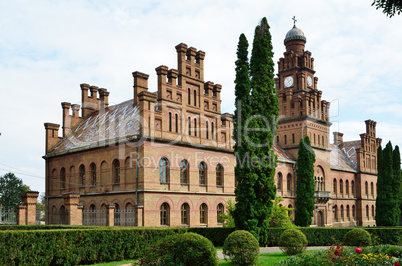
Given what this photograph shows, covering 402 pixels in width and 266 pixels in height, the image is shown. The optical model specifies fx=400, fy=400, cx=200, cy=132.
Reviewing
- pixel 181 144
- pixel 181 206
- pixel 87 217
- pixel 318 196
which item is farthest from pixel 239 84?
pixel 318 196

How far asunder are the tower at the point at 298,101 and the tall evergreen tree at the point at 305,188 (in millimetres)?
6500

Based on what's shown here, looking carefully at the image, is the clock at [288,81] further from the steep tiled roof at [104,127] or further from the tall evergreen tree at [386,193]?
the steep tiled roof at [104,127]

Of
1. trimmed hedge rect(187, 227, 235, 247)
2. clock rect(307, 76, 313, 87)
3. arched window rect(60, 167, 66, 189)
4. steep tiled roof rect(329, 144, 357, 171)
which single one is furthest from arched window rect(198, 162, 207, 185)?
steep tiled roof rect(329, 144, 357, 171)

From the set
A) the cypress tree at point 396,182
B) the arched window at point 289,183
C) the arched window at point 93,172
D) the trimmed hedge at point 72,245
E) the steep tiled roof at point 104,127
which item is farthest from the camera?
the arched window at point 289,183

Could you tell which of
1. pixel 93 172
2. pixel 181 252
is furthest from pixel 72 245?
pixel 93 172

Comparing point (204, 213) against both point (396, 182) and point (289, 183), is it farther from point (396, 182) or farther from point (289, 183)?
point (396, 182)

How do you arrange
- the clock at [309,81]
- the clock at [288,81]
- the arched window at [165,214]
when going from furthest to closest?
the clock at [309,81], the clock at [288,81], the arched window at [165,214]

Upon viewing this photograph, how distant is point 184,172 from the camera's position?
3266 centimetres

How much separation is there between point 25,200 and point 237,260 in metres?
16.5

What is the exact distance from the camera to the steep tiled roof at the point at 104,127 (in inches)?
1262

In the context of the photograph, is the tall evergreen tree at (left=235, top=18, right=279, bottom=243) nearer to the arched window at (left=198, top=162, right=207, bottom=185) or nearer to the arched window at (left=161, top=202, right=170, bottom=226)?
the arched window at (left=161, top=202, right=170, bottom=226)

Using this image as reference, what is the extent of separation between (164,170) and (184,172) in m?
2.29

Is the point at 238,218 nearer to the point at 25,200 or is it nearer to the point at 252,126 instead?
the point at 252,126

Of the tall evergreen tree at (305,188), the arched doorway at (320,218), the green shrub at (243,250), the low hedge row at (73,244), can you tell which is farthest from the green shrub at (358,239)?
the arched doorway at (320,218)
